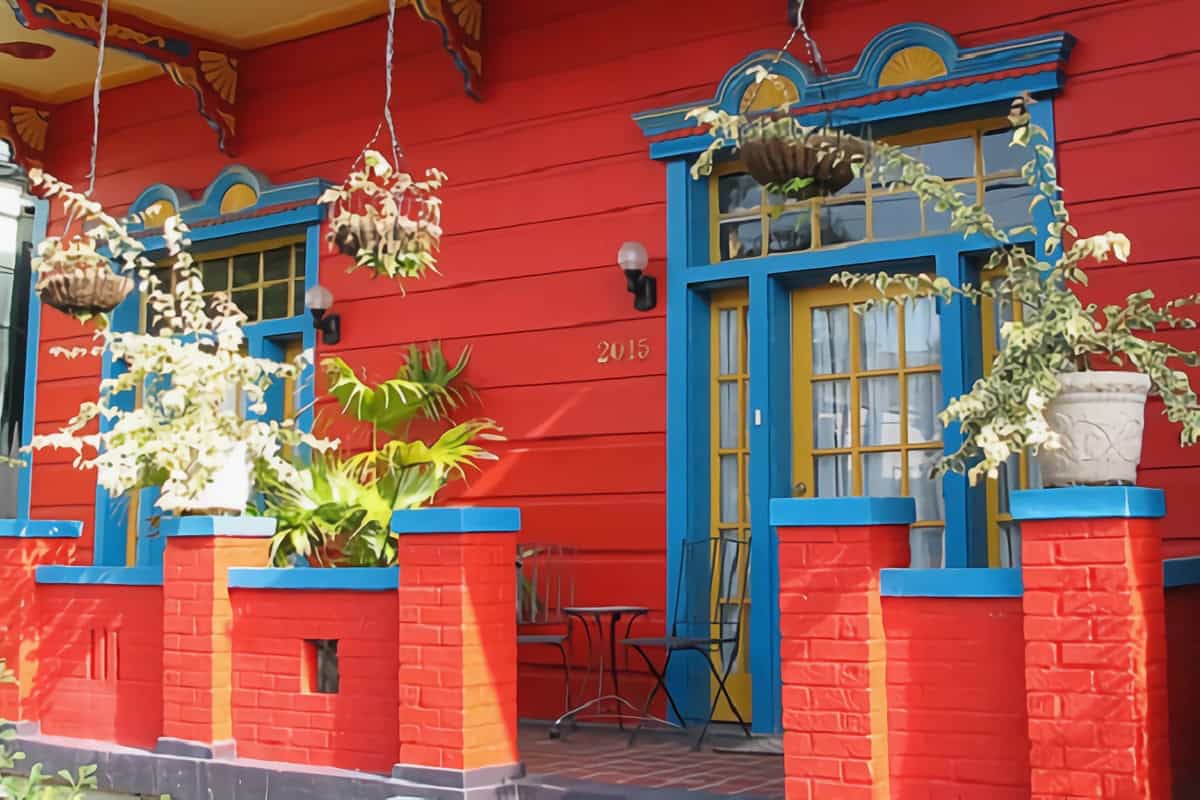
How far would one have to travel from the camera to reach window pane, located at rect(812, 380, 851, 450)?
6105mm

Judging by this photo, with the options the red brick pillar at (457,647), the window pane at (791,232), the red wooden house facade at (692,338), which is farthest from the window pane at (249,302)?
the red brick pillar at (457,647)

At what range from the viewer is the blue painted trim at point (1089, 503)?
3.58m

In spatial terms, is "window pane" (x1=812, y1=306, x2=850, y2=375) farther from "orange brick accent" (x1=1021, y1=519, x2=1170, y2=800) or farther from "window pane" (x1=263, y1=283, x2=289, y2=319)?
"window pane" (x1=263, y1=283, x2=289, y2=319)

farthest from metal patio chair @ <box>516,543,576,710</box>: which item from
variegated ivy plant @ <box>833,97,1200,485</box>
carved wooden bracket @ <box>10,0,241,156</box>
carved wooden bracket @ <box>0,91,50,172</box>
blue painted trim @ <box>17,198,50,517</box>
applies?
carved wooden bracket @ <box>0,91,50,172</box>

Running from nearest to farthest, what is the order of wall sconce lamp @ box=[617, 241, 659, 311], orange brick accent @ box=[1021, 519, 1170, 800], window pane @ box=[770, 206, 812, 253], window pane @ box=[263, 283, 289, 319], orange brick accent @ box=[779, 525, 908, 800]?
Result: orange brick accent @ box=[1021, 519, 1170, 800] < orange brick accent @ box=[779, 525, 908, 800] < window pane @ box=[770, 206, 812, 253] < wall sconce lamp @ box=[617, 241, 659, 311] < window pane @ box=[263, 283, 289, 319]

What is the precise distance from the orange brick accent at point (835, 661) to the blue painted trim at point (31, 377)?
623 centimetres

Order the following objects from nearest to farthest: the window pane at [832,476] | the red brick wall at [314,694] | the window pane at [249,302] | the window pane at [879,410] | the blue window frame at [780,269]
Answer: the red brick wall at [314,694]
the blue window frame at [780,269]
the window pane at [879,410]
the window pane at [832,476]
the window pane at [249,302]

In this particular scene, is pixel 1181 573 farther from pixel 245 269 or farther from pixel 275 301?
pixel 245 269

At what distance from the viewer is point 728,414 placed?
20.8 ft

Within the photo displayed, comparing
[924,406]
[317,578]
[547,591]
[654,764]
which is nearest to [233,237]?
[547,591]

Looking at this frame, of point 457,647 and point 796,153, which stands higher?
point 796,153

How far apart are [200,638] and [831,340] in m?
2.91

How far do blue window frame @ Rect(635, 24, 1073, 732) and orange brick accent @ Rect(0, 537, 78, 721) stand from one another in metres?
2.81

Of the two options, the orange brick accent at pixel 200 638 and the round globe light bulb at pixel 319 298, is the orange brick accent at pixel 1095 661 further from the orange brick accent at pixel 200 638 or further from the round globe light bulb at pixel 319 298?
the round globe light bulb at pixel 319 298
